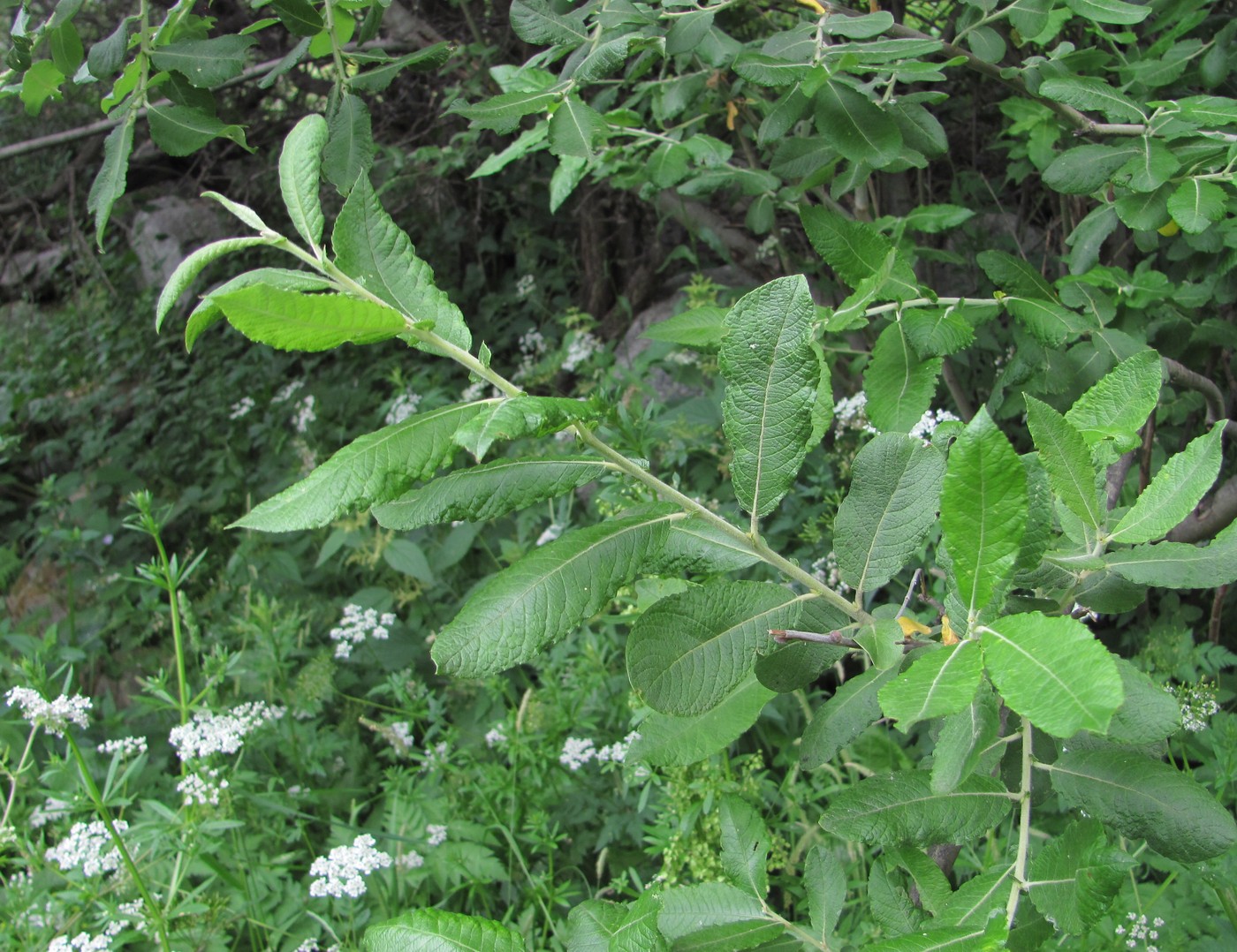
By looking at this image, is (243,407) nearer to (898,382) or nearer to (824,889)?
(898,382)

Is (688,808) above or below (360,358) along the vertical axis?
above

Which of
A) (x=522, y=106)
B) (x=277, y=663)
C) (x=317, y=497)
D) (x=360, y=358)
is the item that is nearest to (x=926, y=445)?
(x=317, y=497)

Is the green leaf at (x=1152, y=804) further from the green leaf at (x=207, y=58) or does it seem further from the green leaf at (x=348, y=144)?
the green leaf at (x=207, y=58)

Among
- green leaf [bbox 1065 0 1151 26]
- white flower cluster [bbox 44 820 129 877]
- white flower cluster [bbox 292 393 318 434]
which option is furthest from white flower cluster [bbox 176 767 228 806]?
white flower cluster [bbox 292 393 318 434]

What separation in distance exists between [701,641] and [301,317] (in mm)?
361

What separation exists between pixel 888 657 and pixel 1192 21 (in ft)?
5.03

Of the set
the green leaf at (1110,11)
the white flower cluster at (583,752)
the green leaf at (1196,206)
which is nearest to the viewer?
the green leaf at (1196,206)

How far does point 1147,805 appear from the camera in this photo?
71 cm

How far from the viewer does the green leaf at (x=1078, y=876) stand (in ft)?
2.05

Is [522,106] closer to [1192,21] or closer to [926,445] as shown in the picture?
[926,445]

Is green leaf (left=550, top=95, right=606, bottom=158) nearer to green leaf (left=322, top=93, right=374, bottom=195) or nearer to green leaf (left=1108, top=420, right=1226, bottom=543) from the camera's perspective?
green leaf (left=322, top=93, right=374, bottom=195)

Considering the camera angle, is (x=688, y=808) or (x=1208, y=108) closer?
(x=1208, y=108)

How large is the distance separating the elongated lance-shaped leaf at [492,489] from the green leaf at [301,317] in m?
0.12

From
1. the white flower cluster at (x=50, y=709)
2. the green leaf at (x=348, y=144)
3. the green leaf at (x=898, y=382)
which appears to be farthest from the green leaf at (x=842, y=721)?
the white flower cluster at (x=50, y=709)
